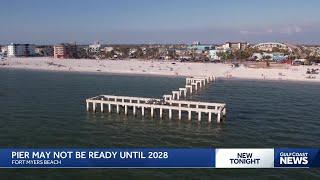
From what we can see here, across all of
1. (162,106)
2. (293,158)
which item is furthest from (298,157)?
(162,106)

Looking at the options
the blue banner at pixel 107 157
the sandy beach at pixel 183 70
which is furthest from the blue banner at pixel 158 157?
the sandy beach at pixel 183 70

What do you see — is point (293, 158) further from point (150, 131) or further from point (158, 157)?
point (150, 131)

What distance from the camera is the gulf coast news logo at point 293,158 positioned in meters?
13.1

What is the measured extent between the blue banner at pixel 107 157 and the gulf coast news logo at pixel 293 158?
235cm

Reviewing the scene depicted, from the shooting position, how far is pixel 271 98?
7050 centimetres

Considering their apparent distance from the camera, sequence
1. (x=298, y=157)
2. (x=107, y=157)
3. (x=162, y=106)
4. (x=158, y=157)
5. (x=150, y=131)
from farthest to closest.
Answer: (x=162, y=106), (x=150, y=131), (x=107, y=157), (x=158, y=157), (x=298, y=157)

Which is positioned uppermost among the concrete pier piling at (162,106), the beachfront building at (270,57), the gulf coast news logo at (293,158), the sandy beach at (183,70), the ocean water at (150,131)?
the beachfront building at (270,57)

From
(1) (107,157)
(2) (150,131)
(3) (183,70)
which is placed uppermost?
(1) (107,157)

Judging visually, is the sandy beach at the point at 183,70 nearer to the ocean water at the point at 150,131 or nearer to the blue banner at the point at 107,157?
the ocean water at the point at 150,131

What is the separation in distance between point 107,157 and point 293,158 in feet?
20.6

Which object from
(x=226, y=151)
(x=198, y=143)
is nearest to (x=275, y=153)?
(x=226, y=151)

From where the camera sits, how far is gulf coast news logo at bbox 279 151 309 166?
43.0ft

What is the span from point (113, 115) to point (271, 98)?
3274 centimetres

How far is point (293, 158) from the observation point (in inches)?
519
